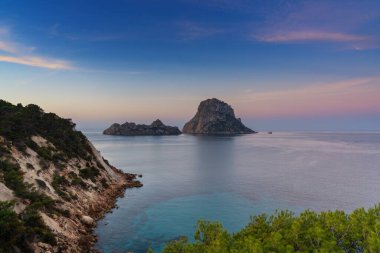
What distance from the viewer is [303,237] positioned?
2553cm

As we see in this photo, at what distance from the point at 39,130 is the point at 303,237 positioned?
64.4 meters

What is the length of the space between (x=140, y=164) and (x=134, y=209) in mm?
66645

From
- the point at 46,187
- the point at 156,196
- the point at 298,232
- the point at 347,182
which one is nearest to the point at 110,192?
the point at 156,196

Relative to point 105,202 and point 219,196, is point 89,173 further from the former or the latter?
point 219,196

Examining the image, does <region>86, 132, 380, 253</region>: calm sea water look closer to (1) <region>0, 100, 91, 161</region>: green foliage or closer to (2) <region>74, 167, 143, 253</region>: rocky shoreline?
(2) <region>74, 167, 143, 253</region>: rocky shoreline

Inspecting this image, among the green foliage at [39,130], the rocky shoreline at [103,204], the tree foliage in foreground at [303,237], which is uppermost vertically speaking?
the green foliage at [39,130]

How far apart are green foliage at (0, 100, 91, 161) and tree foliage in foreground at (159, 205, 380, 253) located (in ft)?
145

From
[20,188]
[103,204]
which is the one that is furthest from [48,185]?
[103,204]

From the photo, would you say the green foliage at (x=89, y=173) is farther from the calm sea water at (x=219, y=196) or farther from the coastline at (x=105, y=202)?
the calm sea water at (x=219, y=196)

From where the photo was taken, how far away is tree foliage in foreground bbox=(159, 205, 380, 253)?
23109 millimetres

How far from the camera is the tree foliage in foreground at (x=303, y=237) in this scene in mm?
23109

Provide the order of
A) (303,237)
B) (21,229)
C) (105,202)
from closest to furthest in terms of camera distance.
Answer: (303,237) < (21,229) < (105,202)

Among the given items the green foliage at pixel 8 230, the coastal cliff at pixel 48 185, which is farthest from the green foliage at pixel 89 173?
the green foliage at pixel 8 230

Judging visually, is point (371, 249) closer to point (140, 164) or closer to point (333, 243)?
point (333, 243)
